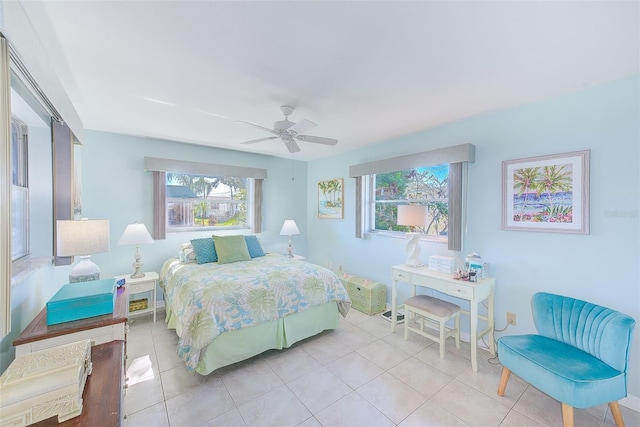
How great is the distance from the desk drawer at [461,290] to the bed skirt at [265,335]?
4.01ft

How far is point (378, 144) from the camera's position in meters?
3.77

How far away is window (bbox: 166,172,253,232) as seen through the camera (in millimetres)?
3920

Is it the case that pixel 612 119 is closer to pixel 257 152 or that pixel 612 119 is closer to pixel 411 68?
pixel 411 68

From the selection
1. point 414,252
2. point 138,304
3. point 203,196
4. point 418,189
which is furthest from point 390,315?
point 203,196

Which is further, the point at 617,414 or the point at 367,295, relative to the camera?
the point at 367,295

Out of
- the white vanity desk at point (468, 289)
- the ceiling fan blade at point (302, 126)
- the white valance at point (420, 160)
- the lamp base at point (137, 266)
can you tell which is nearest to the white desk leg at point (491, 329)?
the white vanity desk at point (468, 289)

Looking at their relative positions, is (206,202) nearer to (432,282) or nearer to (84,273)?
(84,273)

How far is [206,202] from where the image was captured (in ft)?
13.7

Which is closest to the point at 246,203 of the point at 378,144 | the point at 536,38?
the point at 378,144

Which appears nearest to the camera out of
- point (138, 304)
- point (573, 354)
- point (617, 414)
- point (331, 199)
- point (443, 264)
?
point (617, 414)

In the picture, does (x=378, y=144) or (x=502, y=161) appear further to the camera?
(x=378, y=144)

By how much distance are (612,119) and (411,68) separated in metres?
1.62

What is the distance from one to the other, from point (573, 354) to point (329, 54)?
2557mm

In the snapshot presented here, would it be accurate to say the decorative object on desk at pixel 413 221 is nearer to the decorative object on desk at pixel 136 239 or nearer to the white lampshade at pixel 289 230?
the white lampshade at pixel 289 230
